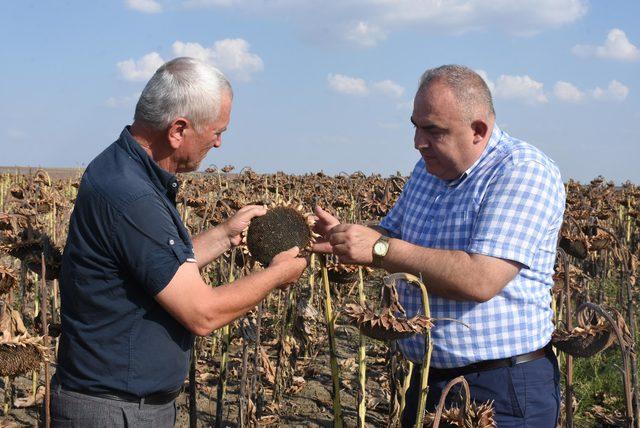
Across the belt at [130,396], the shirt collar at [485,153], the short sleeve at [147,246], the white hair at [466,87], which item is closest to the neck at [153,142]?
the short sleeve at [147,246]

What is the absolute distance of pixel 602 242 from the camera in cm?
589

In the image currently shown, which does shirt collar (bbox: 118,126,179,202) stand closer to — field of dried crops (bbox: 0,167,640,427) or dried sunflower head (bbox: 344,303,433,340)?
field of dried crops (bbox: 0,167,640,427)

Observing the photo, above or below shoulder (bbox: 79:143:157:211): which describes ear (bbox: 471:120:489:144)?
above

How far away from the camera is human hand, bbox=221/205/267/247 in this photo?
11.3ft

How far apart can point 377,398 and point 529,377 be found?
3.41 m

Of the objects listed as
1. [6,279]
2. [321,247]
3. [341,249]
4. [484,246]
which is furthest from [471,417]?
[6,279]

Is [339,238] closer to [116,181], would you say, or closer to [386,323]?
[386,323]

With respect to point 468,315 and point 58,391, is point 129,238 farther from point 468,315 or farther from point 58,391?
point 468,315

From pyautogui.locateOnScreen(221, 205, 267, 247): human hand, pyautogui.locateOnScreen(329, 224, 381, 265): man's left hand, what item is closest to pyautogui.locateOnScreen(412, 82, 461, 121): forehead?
pyautogui.locateOnScreen(329, 224, 381, 265): man's left hand

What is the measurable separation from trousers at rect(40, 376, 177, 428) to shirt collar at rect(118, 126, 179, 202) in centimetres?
80

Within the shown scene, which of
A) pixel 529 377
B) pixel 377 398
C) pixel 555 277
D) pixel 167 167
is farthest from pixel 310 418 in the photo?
pixel 167 167

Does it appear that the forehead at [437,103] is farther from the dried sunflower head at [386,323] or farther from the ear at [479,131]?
the dried sunflower head at [386,323]

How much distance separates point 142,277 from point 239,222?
935 millimetres

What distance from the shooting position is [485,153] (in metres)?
3.12
